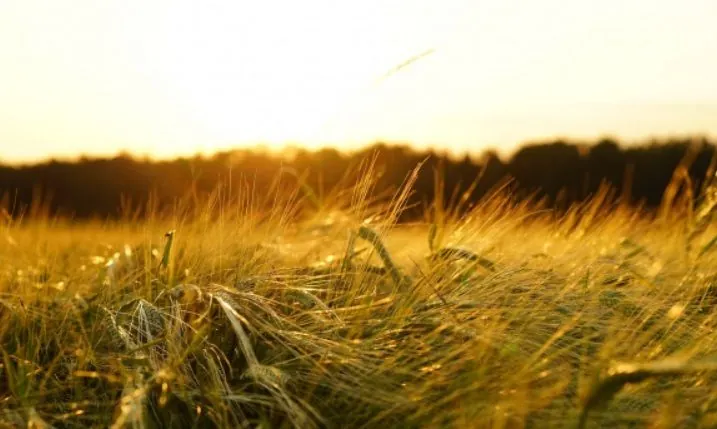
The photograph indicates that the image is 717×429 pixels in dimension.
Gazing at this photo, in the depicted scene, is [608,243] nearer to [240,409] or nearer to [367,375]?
[367,375]

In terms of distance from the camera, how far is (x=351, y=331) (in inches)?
56.2

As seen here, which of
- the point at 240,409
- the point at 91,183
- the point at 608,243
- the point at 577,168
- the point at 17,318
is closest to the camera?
Result: the point at 240,409

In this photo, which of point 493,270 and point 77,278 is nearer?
point 493,270

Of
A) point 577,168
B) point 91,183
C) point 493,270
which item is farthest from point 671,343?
point 577,168

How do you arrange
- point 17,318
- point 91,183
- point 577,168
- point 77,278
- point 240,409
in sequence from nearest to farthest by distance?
point 240,409
point 17,318
point 77,278
point 91,183
point 577,168

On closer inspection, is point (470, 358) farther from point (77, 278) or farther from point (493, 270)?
point (77, 278)

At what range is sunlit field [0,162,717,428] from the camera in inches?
48.7

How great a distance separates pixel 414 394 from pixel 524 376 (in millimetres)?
176

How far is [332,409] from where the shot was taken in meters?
1.31

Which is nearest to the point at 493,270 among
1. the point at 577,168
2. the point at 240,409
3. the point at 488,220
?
the point at 488,220

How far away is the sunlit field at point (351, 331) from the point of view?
4.06 feet

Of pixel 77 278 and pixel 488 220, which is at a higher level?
pixel 488 220

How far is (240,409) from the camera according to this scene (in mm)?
1261

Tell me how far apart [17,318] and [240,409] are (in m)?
0.65
